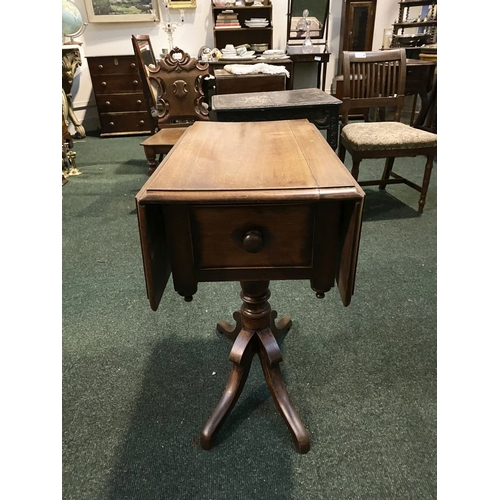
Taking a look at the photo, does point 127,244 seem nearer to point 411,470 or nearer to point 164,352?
point 164,352

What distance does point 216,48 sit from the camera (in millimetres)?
4289

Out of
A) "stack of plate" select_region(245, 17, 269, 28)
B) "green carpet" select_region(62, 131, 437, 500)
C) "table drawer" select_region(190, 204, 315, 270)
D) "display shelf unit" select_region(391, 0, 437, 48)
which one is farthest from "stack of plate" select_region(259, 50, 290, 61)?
"table drawer" select_region(190, 204, 315, 270)

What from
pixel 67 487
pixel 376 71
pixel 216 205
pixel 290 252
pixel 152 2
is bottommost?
pixel 67 487

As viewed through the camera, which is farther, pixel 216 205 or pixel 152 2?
pixel 152 2

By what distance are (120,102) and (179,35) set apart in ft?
3.60

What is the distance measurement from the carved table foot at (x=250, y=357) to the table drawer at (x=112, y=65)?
3900 mm

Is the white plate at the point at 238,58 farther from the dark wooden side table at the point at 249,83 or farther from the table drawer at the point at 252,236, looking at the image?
the table drawer at the point at 252,236

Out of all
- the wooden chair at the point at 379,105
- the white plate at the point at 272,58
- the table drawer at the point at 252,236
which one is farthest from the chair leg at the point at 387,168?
the white plate at the point at 272,58

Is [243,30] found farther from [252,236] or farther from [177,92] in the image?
[252,236]

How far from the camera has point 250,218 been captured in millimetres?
709

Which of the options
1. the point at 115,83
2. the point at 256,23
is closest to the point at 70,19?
the point at 115,83

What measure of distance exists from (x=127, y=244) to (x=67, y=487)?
1346 millimetres

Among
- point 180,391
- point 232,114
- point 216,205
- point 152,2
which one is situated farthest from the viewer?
point 152,2

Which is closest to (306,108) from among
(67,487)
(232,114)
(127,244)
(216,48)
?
(232,114)
